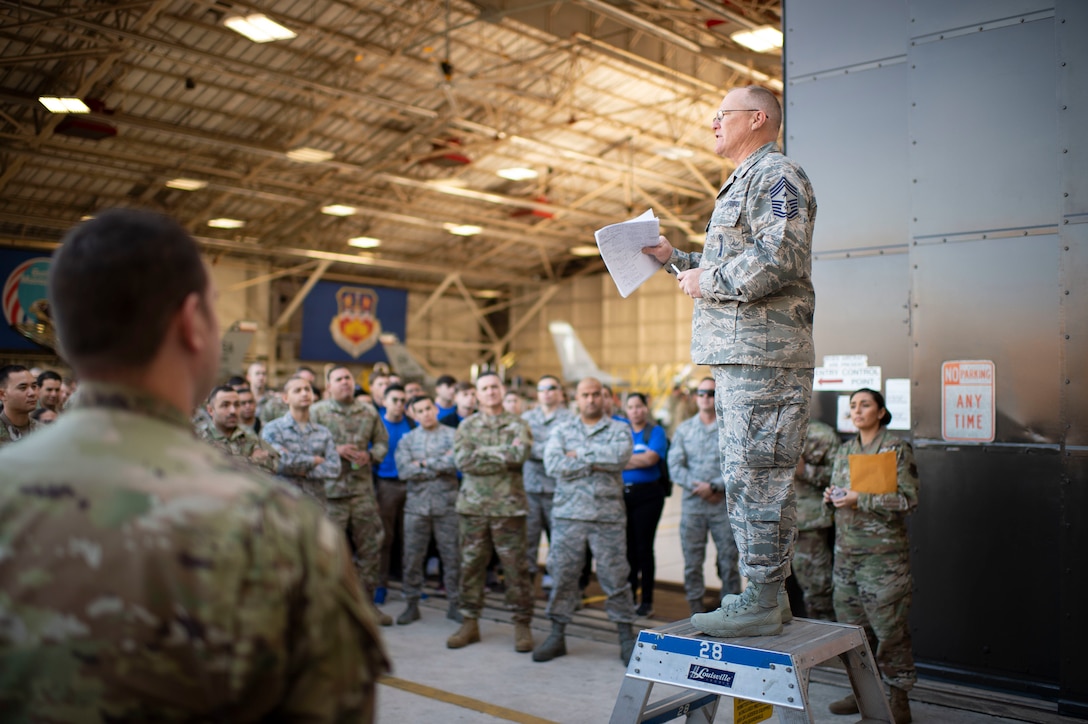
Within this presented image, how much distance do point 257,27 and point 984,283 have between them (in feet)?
34.1

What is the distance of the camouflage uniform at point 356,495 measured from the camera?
696cm

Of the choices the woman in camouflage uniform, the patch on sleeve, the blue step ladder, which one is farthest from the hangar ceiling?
the blue step ladder

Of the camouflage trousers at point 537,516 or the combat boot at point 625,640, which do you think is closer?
the combat boot at point 625,640

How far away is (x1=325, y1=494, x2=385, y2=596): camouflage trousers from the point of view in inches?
275

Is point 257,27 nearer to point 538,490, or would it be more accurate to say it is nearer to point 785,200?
point 538,490

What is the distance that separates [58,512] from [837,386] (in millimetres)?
5047

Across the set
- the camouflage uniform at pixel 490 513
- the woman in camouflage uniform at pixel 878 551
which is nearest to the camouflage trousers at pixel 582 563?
the camouflage uniform at pixel 490 513

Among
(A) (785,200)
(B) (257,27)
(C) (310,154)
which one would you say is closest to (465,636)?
(A) (785,200)

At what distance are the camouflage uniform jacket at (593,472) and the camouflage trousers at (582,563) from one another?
0.07 metres

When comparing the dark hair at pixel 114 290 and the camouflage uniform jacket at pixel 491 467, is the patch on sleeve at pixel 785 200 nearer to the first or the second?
the dark hair at pixel 114 290

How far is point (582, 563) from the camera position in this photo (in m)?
6.16

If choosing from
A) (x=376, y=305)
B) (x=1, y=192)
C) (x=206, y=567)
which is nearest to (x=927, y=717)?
(x=206, y=567)

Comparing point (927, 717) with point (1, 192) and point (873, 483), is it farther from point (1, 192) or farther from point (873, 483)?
point (1, 192)

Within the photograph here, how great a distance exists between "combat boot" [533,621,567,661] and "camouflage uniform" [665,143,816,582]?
3.08 metres
